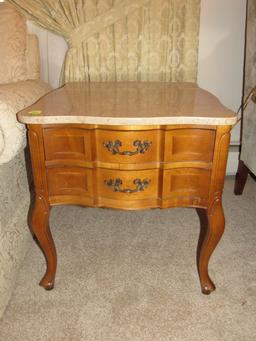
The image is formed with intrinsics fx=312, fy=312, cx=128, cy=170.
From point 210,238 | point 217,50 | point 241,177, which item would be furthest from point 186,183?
point 217,50

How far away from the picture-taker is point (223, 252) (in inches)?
56.6

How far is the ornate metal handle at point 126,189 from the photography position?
102 centimetres

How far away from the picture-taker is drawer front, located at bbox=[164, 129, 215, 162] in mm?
957

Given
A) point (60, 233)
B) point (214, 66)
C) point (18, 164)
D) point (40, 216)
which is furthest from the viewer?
point (214, 66)

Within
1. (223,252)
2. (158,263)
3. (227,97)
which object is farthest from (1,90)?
(227,97)

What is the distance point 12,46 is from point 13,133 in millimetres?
655

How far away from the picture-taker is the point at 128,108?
3.31 feet

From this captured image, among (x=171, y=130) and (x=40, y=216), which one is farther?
(x=40, y=216)

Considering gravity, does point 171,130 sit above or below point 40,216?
above

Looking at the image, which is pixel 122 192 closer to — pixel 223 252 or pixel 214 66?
pixel 223 252

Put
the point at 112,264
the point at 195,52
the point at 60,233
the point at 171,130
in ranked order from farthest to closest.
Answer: the point at 195,52
the point at 60,233
the point at 112,264
the point at 171,130

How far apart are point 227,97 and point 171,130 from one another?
116cm

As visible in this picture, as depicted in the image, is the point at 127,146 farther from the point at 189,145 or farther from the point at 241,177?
the point at 241,177

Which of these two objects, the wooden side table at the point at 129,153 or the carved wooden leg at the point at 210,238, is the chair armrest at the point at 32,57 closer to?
the wooden side table at the point at 129,153
